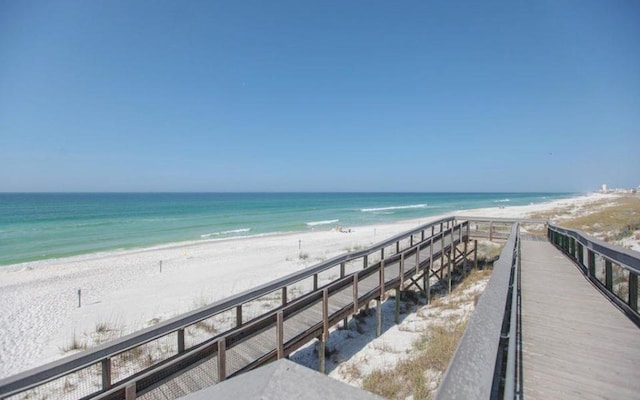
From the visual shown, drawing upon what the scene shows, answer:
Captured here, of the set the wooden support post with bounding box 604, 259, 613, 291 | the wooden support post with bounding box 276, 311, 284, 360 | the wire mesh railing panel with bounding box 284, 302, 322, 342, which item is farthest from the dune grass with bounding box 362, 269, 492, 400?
the wooden support post with bounding box 604, 259, 613, 291

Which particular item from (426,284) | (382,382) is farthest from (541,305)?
(426,284)

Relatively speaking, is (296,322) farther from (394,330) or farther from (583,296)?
(583,296)

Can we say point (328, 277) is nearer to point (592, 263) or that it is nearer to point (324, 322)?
point (324, 322)

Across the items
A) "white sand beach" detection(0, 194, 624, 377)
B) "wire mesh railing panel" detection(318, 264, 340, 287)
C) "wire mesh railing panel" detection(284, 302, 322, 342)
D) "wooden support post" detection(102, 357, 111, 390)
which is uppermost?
"wooden support post" detection(102, 357, 111, 390)

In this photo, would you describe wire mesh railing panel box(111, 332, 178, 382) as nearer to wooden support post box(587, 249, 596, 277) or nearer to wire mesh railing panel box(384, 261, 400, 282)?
wire mesh railing panel box(384, 261, 400, 282)

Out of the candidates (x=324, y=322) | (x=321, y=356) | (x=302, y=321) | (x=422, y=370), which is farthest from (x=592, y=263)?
(x=302, y=321)

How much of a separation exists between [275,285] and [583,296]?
562cm

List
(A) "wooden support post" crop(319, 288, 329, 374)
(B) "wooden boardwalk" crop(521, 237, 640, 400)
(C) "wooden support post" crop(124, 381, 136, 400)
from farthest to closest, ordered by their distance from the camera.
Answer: (A) "wooden support post" crop(319, 288, 329, 374) < (C) "wooden support post" crop(124, 381, 136, 400) < (B) "wooden boardwalk" crop(521, 237, 640, 400)

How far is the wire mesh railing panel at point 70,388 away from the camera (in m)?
5.41

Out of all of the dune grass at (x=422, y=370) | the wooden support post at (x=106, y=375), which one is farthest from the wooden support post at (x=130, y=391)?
the dune grass at (x=422, y=370)

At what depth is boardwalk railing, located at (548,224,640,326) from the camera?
4.30m

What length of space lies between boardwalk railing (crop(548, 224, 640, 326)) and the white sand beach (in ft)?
36.8

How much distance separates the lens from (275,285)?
574 cm

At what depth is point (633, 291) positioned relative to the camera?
4.44 m
